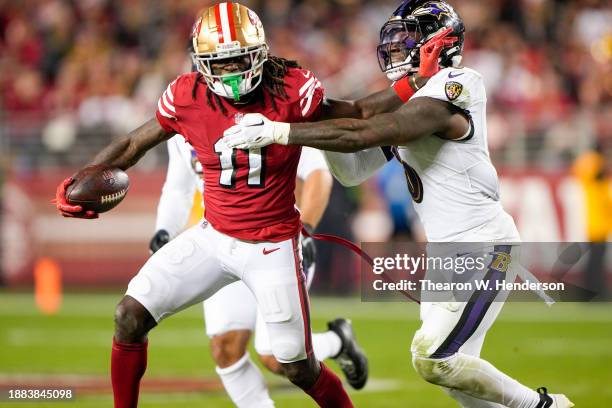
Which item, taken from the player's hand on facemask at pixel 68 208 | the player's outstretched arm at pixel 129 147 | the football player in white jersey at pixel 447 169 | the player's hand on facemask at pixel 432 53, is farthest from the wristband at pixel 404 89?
the player's hand on facemask at pixel 68 208

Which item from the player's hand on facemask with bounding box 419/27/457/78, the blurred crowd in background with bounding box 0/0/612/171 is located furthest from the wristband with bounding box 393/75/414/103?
the blurred crowd in background with bounding box 0/0/612/171

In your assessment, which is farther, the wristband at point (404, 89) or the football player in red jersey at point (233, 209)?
the wristband at point (404, 89)

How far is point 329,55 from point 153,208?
316cm

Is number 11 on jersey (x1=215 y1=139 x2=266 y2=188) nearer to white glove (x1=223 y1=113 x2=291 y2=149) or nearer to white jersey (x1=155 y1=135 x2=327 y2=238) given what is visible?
white glove (x1=223 y1=113 x2=291 y2=149)

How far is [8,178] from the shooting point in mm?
12945

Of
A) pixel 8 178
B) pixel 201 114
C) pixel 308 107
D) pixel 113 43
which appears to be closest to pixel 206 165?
pixel 201 114

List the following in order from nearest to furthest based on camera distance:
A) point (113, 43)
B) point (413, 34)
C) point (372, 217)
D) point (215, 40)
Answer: point (215, 40), point (413, 34), point (372, 217), point (113, 43)

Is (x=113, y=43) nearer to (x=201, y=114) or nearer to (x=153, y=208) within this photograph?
(x=153, y=208)

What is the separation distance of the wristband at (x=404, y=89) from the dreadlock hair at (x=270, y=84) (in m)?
0.57

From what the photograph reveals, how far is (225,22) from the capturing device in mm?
4547

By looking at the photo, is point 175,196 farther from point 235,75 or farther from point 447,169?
point 447,169

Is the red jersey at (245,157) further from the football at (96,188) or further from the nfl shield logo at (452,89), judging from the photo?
the nfl shield logo at (452,89)

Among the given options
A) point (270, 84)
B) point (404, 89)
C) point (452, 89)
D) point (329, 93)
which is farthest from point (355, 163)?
point (329, 93)

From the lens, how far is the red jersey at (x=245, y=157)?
463 cm
